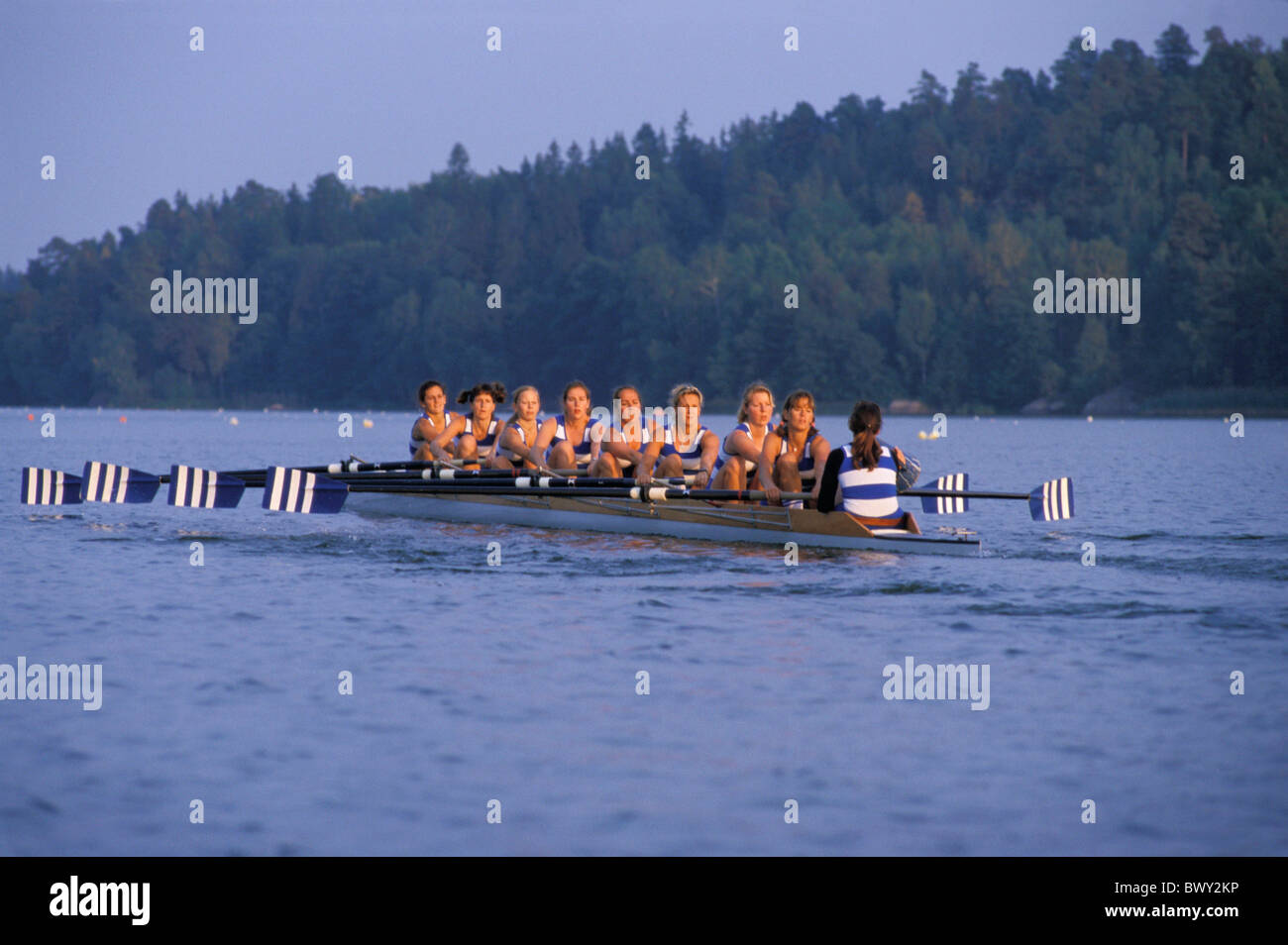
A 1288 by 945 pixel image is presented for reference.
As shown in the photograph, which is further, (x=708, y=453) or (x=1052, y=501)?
(x=708, y=453)

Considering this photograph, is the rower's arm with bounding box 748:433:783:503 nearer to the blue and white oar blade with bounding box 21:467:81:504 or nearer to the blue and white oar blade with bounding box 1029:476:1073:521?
the blue and white oar blade with bounding box 1029:476:1073:521

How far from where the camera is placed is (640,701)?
333 inches

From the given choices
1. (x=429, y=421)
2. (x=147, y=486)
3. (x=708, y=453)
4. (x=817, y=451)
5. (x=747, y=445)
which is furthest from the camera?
(x=429, y=421)

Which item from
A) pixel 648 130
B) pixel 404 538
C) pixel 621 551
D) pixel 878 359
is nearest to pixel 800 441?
pixel 621 551

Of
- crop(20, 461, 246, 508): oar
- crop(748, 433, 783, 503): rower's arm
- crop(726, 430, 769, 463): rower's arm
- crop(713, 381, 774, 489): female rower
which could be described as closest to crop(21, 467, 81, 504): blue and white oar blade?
crop(20, 461, 246, 508): oar

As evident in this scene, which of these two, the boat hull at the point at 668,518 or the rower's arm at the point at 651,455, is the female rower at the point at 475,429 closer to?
the boat hull at the point at 668,518

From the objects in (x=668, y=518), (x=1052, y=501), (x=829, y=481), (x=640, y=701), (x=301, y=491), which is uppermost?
(x=829, y=481)

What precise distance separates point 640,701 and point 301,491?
839 centimetres

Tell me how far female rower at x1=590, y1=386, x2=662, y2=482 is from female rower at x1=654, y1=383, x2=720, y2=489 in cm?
18

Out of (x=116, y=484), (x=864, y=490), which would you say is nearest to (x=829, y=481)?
(x=864, y=490)

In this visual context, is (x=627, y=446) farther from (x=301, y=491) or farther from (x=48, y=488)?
(x=48, y=488)
